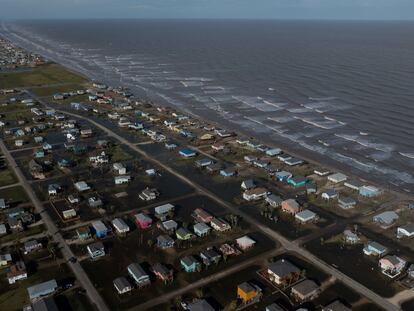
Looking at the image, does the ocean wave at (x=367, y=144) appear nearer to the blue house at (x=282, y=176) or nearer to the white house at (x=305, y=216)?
the blue house at (x=282, y=176)

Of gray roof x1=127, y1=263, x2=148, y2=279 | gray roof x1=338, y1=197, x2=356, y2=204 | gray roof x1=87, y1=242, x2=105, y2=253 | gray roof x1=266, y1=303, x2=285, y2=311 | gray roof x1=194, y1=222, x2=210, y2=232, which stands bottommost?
gray roof x1=87, y1=242, x2=105, y2=253

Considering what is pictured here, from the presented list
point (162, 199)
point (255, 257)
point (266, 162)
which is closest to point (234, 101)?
point (266, 162)

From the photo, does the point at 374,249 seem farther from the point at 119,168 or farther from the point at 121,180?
the point at 119,168

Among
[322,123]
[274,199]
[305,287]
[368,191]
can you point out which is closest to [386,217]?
[368,191]

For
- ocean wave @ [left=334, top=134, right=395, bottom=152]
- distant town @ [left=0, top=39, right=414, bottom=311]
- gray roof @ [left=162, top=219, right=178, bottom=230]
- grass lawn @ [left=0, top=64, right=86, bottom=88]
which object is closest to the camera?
distant town @ [left=0, top=39, right=414, bottom=311]

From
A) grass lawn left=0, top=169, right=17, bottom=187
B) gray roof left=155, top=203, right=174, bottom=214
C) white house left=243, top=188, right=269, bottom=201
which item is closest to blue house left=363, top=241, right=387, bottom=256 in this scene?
white house left=243, top=188, right=269, bottom=201

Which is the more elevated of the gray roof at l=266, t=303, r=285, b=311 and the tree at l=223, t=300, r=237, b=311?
the gray roof at l=266, t=303, r=285, b=311

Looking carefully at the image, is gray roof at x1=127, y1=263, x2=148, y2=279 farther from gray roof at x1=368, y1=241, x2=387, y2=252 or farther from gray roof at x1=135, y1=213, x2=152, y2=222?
gray roof at x1=368, y1=241, x2=387, y2=252
